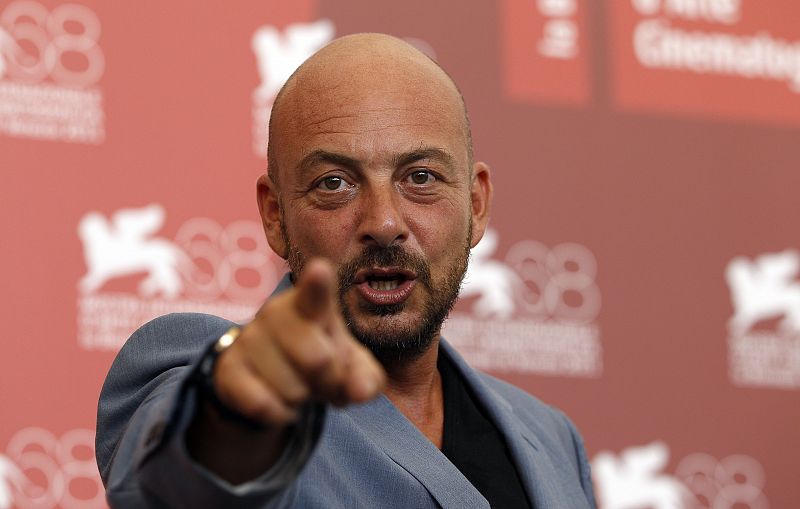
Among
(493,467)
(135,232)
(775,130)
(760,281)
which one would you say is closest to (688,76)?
(775,130)

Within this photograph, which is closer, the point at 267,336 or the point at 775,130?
the point at 267,336

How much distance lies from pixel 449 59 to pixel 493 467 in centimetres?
152

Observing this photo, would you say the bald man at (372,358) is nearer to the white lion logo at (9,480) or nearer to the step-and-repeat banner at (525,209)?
the step-and-repeat banner at (525,209)

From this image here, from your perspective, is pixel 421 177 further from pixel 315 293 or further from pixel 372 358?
pixel 315 293

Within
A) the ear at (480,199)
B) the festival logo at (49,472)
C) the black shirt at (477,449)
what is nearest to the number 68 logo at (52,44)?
the festival logo at (49,472)

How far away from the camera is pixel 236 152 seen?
8.94 ft

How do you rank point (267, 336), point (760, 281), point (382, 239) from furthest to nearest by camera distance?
point (760, 281) < point (382, 239) < point (267, 336)

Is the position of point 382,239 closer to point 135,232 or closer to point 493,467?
point 493,467

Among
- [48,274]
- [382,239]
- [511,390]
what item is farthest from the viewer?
[48,274]

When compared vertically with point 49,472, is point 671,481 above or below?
below

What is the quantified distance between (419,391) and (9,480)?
108 centimetres

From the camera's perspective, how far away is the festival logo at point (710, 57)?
128 inches

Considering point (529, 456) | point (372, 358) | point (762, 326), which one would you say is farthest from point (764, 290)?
point (372, 358)

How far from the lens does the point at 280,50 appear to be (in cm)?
281
